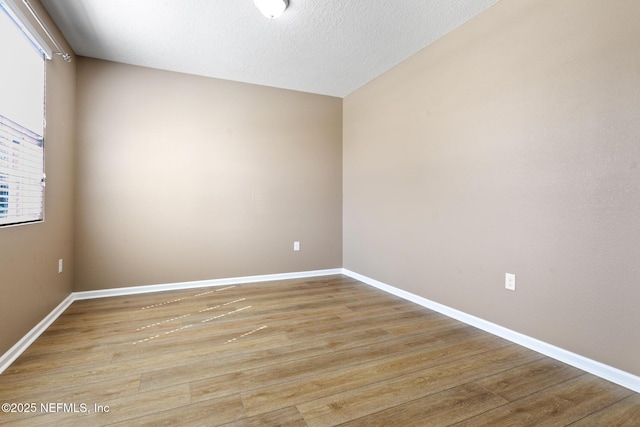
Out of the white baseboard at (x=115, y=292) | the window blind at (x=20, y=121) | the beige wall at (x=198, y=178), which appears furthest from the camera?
the beige wall at (x=198, y=178)

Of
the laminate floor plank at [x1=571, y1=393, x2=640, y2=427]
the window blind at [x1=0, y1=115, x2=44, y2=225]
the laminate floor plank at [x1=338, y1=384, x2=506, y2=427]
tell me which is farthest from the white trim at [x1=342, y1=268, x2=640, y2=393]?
the window blind at [x1=0, y1=115, x2=44, y2=225]

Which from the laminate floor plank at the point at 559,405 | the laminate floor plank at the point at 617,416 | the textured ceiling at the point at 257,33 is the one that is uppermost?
the textured ceiling at the point at 257,33

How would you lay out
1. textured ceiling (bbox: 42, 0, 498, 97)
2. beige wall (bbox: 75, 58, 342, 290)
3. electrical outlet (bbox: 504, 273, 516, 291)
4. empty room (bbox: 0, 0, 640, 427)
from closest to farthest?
empty room (bbox: 0, 0, 640, 427) → electrical outlet (bbox: 504, 273, 516, 291) → textured ceiling (bbox: 42, 0, 498, 97) → beige wall (bbox: 75, 58, 342, 290)

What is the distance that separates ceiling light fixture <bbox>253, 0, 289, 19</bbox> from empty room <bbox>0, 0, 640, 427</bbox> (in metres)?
0.02

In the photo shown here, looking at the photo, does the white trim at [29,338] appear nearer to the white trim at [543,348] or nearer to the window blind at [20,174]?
the window blind at [20,174]

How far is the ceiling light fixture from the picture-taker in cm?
218

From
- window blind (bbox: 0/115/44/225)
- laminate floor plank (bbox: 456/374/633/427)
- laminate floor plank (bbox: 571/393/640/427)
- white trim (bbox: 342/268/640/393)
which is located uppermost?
window blind (bbox: 0/115/44/225)

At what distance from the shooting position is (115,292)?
3.14 meters

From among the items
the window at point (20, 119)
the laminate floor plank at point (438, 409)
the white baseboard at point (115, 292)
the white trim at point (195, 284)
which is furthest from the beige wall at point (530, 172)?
the window at point (20, 119)

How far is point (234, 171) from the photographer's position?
3.63 meters

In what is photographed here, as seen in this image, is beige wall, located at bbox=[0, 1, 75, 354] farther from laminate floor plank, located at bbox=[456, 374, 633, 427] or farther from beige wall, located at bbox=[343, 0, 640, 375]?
beige wall, located at bbox=[343, 0, 640, 375]

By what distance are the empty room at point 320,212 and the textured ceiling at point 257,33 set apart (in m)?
0.02

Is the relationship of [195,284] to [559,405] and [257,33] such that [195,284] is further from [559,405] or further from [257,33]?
[559,405]

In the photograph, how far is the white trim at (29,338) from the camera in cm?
172
